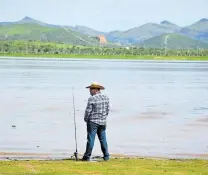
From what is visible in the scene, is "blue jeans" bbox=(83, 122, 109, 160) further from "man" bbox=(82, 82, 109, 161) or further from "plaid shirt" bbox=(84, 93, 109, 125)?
"plaid shirt" bbox=(84, 93, 109, 125)

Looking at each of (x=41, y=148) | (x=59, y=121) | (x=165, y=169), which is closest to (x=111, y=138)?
(x=41, y=148)

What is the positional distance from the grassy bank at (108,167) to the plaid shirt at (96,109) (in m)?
1.16

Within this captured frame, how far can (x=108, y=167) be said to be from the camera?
1588cm

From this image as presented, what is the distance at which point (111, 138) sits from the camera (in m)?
24.4

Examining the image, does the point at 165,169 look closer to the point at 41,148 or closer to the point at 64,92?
the point at 41,148

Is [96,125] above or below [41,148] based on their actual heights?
above

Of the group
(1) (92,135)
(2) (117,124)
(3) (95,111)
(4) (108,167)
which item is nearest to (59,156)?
(1) (92,135)

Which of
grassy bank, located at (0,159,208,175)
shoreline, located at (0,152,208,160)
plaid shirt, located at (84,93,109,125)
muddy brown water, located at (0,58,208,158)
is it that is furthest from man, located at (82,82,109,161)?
muddy brown water, located at (0,58,208,158)

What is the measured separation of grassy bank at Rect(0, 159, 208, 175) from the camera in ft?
49.1

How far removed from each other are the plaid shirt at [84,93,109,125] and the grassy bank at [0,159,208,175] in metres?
1.16

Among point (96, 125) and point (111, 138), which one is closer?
point (96, 125)

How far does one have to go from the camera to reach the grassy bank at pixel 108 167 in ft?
49.1

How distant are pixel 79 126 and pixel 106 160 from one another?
10.6 metres

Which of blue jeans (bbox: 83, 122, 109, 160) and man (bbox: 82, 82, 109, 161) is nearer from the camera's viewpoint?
man (bbox: 82, 82, 109, 161)
